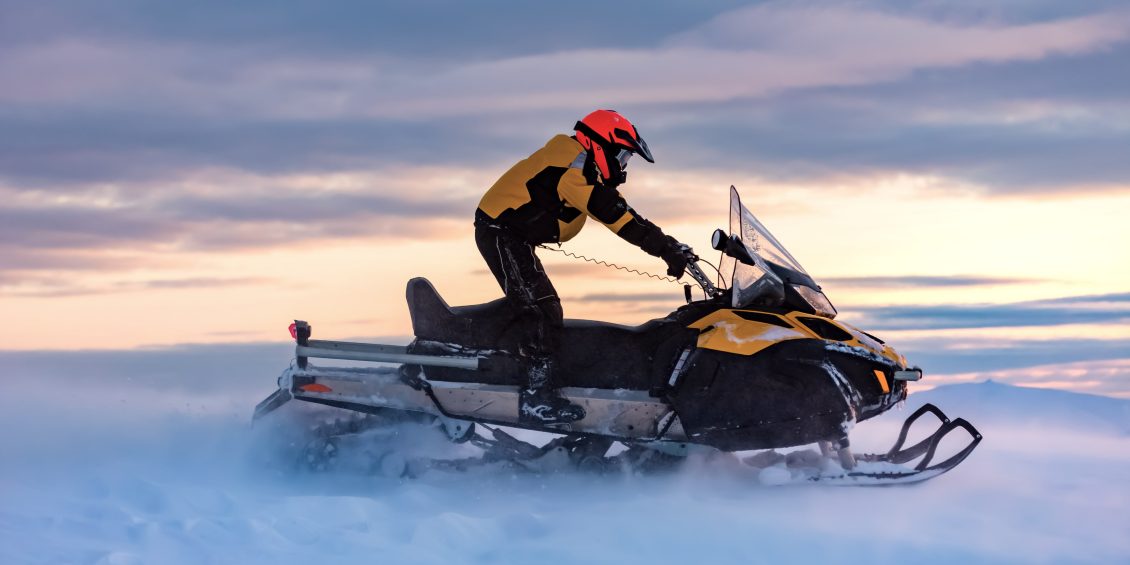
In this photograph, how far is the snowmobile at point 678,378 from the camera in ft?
24.5

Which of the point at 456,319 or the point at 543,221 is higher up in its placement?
the point at 543,221

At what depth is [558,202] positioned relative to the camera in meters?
7.67

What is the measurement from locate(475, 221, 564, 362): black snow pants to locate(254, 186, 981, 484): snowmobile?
4.0 inches

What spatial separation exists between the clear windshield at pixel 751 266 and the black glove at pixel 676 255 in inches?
12.7

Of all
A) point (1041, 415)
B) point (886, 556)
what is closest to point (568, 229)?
point (886, 556)

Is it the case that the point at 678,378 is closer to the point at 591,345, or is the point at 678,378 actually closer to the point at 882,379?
the point at 591,345

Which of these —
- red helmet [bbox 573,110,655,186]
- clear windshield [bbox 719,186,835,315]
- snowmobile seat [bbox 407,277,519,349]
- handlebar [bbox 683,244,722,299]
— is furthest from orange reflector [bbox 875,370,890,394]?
snowmobile seat [bbox 407,277,519,349]

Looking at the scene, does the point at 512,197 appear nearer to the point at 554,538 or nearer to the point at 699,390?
the point at 699,390

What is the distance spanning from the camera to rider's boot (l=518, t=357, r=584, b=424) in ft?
25.1

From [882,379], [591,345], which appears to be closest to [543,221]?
[591,345]

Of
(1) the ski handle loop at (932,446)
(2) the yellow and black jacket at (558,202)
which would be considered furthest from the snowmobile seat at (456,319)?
(1) the ski handle loop at (932,446)

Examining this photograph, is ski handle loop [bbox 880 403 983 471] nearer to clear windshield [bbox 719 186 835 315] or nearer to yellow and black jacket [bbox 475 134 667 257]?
clear windshield [bbox 719 186 835 315]

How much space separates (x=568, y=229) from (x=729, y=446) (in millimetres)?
1857

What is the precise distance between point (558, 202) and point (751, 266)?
1.39m
